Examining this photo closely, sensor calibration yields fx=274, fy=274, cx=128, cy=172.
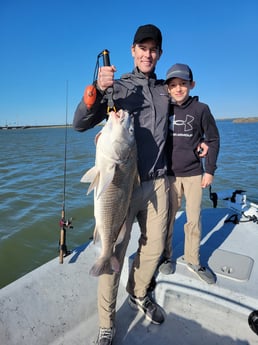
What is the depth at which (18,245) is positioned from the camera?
6852mm

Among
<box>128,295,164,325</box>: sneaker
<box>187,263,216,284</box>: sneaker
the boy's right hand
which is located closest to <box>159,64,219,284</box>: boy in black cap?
<box>187,263,216,284</box>: sneaker

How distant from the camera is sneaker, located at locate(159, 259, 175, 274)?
11.7 ft

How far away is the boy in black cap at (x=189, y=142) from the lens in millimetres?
3309

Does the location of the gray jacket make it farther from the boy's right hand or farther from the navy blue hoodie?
the navy blue hoodie

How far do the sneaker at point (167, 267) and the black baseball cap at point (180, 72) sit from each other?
234 centimetres

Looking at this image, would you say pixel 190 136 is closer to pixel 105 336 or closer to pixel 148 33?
pixel 148 33

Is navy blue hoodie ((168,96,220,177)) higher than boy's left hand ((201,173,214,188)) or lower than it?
higher

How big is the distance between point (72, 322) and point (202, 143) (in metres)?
2.58

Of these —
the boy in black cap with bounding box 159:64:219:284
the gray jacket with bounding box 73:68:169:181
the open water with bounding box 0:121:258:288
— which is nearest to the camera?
the gray jacket with bounding box 73:68:169:181

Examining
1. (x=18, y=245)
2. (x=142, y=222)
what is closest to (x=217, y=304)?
(x=142, y=222)

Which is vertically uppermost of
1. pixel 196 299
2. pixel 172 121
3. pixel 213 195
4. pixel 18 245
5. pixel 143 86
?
pixel 143 86

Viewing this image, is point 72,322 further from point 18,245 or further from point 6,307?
point 18,245

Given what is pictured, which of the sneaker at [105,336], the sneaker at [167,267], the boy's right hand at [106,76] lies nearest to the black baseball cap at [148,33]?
the boy's right hand at [106,76]

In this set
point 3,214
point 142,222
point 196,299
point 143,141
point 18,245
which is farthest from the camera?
point 3,214
